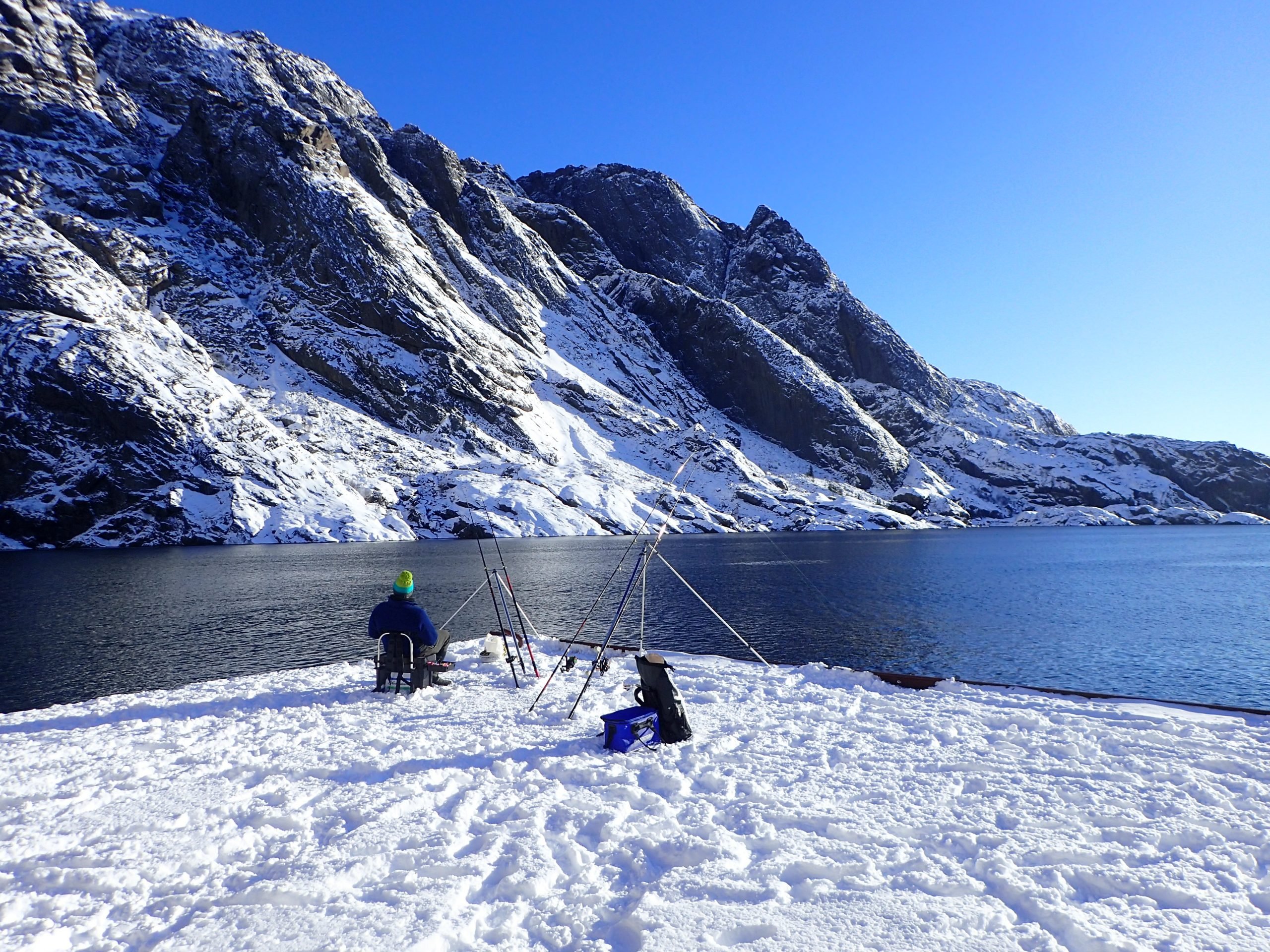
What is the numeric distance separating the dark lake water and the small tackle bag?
8.16m

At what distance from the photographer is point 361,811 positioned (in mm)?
8125

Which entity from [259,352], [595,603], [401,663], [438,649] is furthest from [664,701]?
[259,352]

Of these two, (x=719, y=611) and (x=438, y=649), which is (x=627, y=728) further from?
(x=719, y=611)

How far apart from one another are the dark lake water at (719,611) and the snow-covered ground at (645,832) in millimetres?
7923

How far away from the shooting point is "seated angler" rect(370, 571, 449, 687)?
1423 centimetres

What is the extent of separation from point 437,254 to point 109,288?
3365 inches

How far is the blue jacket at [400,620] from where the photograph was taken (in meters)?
14.2

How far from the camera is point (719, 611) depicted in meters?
39.7

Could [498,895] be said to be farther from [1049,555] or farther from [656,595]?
[1049,555]

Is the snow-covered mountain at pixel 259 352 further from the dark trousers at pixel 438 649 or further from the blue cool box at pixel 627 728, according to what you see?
the blue cool box at pixel 627 728

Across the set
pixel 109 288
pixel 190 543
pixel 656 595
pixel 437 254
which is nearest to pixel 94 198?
pixel 109 288

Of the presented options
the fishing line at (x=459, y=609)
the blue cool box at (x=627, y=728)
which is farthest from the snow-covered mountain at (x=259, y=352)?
the blue cool box at (x=627, y=728)

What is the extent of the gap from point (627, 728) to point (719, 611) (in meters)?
29.9

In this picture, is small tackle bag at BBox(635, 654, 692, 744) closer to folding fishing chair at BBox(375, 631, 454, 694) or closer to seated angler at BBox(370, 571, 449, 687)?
seated angler at BBox(370, 571, 449, 687)
